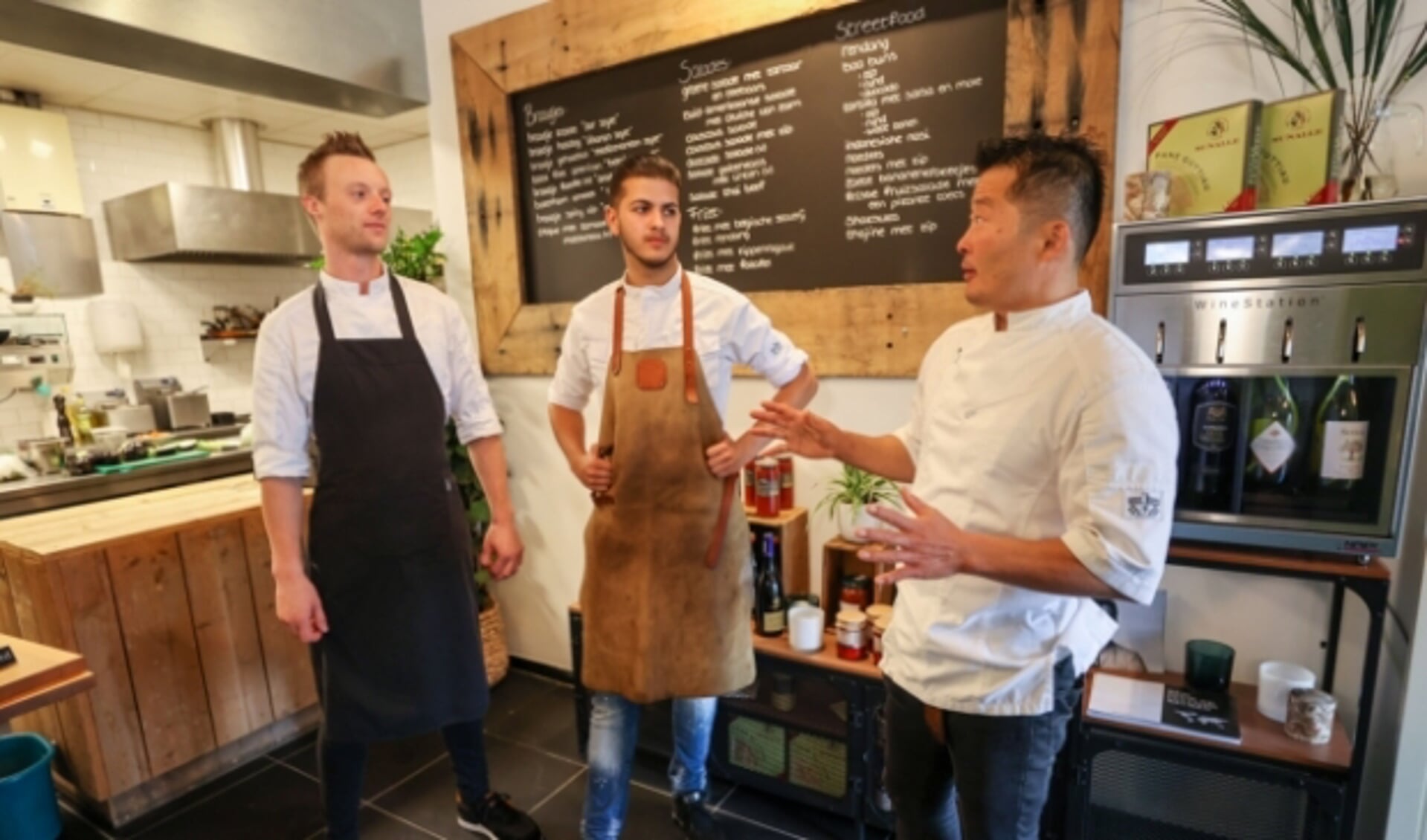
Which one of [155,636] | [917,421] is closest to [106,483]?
[155,636]

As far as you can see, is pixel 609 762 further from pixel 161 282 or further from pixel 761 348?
pixel 161 282

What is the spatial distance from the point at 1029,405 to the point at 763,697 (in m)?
1.41

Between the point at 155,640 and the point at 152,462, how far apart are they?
4.66 ft

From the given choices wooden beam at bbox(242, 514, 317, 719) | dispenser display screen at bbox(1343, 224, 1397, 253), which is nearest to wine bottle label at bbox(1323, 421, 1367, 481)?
dispenser display screen at bbox(1343, 224, 1397, 253)

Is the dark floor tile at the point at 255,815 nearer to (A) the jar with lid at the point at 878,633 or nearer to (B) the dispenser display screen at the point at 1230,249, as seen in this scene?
(A) the jar with lid at the point at 878,633

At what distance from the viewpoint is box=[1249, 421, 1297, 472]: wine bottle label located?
148cm

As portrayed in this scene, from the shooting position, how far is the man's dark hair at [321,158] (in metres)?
1.61

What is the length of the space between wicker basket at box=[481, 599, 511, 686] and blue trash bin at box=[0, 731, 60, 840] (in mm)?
1322

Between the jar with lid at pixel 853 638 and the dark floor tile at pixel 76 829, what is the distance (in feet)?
7.57

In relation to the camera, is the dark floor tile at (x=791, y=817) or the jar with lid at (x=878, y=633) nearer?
the jar with lid at (x=878, y=633)

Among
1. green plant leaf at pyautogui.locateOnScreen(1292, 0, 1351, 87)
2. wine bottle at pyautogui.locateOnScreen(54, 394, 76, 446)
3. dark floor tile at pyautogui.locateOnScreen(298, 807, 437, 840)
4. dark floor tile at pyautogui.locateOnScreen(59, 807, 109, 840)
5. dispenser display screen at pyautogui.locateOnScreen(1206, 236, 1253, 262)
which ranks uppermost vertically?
green plant leaf at pyautogui.locateOnScreen(1292, 0, 1351, 87)

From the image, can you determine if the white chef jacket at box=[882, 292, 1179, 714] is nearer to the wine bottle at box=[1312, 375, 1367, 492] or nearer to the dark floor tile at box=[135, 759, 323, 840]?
the wine bottle at box=[1312, 375, 1367, 492]

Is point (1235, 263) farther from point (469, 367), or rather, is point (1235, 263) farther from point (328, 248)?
point (328, 248)

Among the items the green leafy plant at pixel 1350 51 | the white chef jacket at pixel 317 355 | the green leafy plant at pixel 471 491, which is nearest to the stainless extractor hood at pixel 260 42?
the white chef jacket at pixel 317 355
